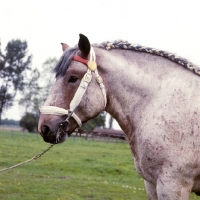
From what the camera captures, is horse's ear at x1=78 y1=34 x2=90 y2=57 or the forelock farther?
the forelock

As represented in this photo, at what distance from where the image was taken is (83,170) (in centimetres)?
1502

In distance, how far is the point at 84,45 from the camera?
333 centimetres

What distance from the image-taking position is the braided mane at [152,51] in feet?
11.4

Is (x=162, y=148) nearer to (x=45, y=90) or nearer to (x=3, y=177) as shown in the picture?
(x=3, y=177)

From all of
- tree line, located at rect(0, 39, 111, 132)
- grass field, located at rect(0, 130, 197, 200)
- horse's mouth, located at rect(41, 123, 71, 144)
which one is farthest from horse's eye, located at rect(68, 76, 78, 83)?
tree line, located at rect(0, 39, 111, 132)

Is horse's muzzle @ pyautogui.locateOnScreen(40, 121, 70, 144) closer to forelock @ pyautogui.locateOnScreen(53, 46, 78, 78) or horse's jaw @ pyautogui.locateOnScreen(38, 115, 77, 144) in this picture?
horse's jaw @ pyautogui.locateOnScreen(38, 115, 77, 144)

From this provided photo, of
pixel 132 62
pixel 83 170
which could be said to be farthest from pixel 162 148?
pixel 83 170

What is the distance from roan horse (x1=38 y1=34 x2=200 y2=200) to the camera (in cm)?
309

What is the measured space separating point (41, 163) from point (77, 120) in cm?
1309

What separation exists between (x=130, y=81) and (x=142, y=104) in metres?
0.28

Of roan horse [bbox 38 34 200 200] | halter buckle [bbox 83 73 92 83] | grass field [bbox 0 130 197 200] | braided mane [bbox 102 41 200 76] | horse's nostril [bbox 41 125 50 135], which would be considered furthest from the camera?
grass field [bbox 0 130 197 200]

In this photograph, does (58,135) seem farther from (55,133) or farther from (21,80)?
(21,80)

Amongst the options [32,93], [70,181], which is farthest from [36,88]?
[70,181]

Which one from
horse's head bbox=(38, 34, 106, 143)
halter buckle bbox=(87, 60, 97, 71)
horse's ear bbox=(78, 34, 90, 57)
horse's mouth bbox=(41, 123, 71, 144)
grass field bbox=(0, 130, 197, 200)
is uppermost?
horse's ear bbox=(78, 34, 90, 57)
